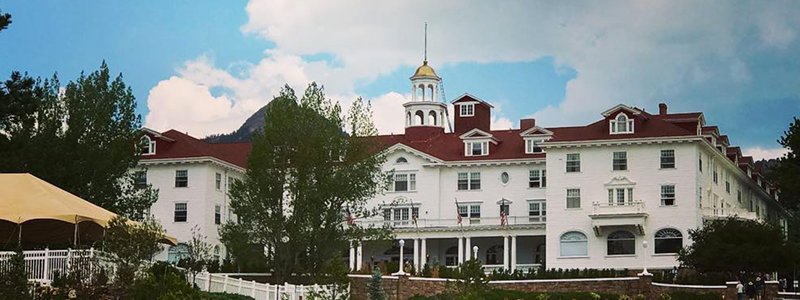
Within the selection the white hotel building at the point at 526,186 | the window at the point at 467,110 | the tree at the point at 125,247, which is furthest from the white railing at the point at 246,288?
the window at the point at 467,110

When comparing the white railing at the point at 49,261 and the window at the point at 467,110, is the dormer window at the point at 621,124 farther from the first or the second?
the white railing at the point at 49,261

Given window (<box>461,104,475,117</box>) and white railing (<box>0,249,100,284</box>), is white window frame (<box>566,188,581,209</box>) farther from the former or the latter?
white railing (<box>0,249,100,284</box>)

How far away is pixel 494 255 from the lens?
3467 inches

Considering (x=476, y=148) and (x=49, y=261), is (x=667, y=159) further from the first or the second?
(x=49, y=261)

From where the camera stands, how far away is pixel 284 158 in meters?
63.2

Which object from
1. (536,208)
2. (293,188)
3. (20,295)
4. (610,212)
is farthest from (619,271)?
(20,295)

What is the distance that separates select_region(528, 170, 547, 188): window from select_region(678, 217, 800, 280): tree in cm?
1574

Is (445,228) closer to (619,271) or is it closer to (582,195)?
(582,195)

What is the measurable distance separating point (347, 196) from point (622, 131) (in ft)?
77.4

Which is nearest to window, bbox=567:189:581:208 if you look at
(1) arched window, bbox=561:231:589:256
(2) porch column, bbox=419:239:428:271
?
(1) arched window, bbox=561:231:589:256

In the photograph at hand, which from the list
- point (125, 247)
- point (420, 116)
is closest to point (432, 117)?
point (420, 116)

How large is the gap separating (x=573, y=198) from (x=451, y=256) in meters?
11.6

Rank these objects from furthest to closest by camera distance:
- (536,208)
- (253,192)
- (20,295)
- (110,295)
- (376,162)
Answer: (536,208)
(376,162)
(253,192)
(110,295)
(20,295)

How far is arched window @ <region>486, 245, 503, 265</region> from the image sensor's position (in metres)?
87.6
